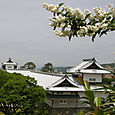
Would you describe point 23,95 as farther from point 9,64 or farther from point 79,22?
point 9,64

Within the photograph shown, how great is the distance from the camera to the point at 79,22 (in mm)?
1627

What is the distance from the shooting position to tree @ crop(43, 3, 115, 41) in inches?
58.9

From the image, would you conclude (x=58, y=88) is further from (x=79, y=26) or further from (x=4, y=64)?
(x=4, y=64)

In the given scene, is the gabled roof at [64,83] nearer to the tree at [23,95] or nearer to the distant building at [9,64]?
the tree at [23,95]

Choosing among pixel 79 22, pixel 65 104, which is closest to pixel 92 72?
pixel 65 104

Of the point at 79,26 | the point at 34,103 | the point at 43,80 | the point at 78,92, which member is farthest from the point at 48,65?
the point at 79,26

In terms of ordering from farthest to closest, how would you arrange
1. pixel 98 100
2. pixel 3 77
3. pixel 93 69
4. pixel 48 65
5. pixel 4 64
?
pixel 48 65, pixel 4 64, pixel 93 69, pixel 3 77, pixel 98 100

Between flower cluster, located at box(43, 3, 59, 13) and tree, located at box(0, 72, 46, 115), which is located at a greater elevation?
flower cluster, located at box(43, 3, 59, 13)

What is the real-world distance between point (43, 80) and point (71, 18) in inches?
558

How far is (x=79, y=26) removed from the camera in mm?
1690

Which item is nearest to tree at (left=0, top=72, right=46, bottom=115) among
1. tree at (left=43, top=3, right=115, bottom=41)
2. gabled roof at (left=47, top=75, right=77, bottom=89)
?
gabled roof at (left=47, top=75, right=77, bottom=89)

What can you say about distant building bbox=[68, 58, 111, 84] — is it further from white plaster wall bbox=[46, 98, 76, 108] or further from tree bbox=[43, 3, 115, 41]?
tree bbox=[43, 3, 115, 41]

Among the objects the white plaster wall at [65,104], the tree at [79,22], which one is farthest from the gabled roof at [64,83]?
the tree at [79,22]

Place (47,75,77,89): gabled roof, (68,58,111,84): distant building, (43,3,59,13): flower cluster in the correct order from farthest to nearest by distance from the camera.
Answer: (68,58,111,84): distant building → (47,75,77,89): gabled roof → (43,3,59,13): flower cluster
